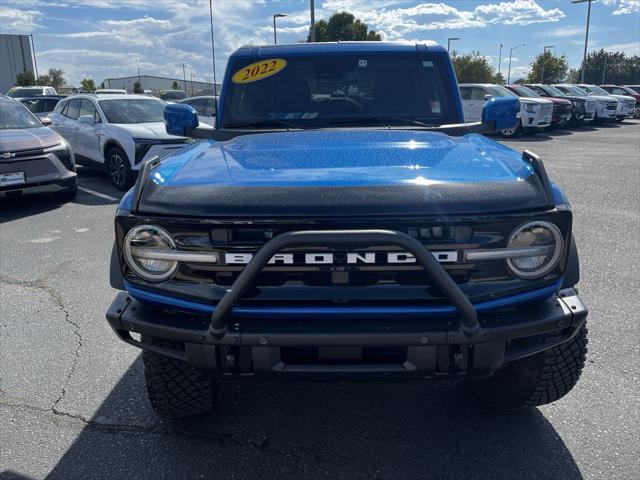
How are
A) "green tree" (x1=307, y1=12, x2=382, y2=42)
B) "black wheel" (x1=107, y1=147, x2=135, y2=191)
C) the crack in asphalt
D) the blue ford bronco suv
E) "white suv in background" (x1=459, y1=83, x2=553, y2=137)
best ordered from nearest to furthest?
the blue ford bronco suv → the crack in asphalt → "black wheel" (x1=107, y1=147, x2=135, y2=191) → "white suv in background" (x1=459, y1=83, x2=553, y2=137) → "green tree" (x1=307, y1=12, x2=382, y2=42)

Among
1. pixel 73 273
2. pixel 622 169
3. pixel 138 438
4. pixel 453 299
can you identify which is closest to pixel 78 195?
pixel 73 273

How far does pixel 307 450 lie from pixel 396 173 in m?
1.35

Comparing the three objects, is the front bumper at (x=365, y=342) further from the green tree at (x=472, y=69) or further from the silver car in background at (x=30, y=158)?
the green tree at (x=472, y=69)

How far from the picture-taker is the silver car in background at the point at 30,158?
7262 mm

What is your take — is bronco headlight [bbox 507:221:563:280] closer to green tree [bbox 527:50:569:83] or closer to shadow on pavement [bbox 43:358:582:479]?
shadow on pavement [bbox 43:358:582:479]

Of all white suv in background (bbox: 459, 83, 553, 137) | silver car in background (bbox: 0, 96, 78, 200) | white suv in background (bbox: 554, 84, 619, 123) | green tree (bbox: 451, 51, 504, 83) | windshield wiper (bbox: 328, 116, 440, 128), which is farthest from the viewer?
green tree (bbox: 451, 51, 504, 83)

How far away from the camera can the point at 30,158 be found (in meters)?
7.45

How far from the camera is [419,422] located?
2721 mm

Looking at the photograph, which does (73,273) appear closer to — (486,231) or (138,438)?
(138,438)

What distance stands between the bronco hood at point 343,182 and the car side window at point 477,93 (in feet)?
52.9

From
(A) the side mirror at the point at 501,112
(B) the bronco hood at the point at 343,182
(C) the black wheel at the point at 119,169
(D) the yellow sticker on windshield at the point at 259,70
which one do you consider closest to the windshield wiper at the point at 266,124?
(D) the yellow sticker on windshield at the point at 259,70

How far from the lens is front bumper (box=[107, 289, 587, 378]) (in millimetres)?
1957

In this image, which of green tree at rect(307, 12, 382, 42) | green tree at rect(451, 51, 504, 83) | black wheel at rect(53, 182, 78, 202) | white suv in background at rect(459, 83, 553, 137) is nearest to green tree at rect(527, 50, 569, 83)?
green tree at rect(451, 51, 504, 83)

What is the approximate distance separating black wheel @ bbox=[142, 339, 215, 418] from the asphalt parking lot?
146 mm
